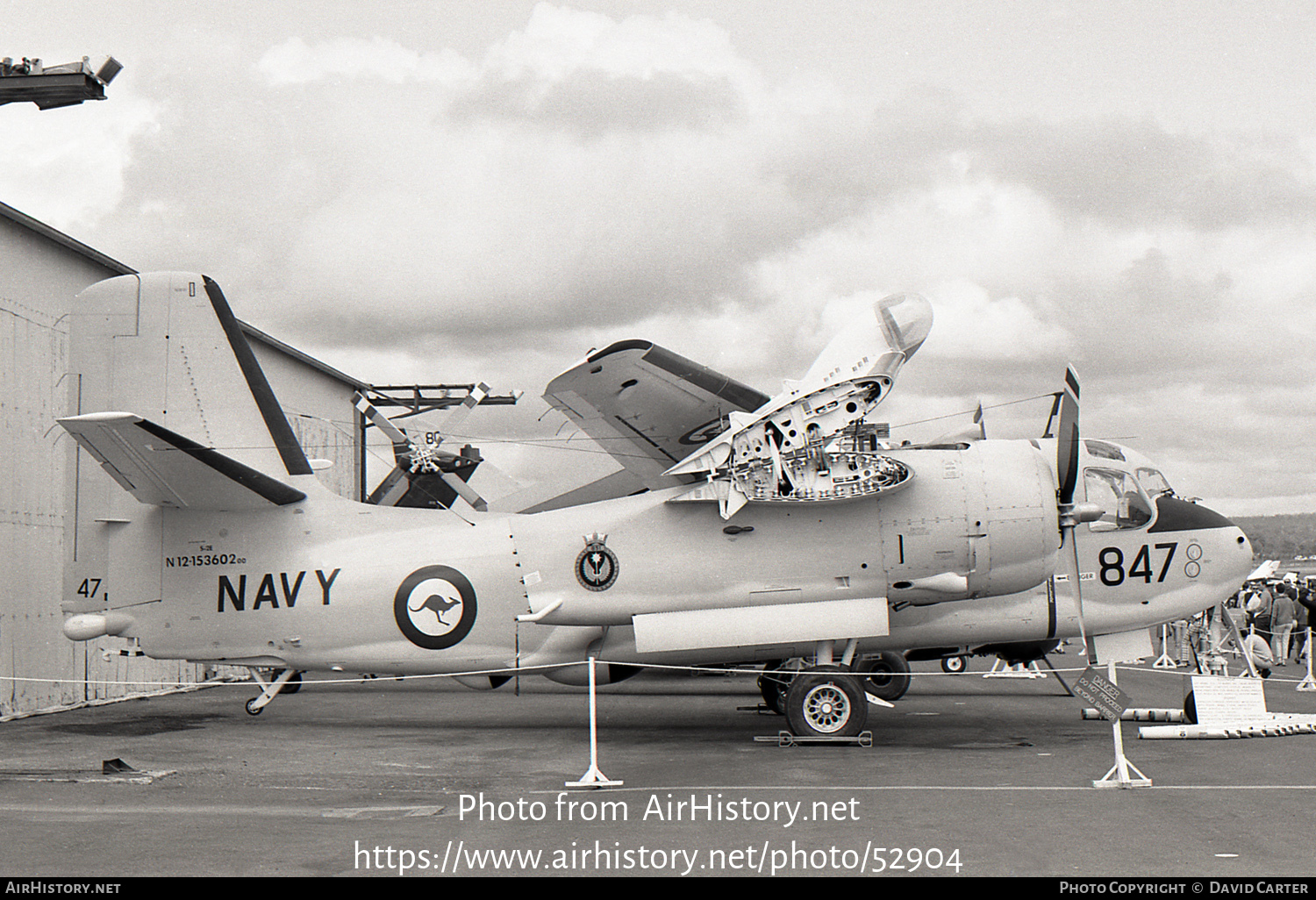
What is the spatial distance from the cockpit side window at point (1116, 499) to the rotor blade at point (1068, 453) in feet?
2.43

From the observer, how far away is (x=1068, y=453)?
44.4ft

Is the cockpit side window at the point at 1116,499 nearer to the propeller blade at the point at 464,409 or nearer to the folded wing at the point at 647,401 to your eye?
the folded wing at the point at 647,401

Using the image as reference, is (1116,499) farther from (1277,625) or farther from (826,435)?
(1277,625)

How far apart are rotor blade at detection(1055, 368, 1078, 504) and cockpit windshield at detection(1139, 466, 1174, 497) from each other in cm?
193

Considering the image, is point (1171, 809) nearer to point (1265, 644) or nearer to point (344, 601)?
point (344, 601)

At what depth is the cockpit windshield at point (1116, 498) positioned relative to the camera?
14.3 metres

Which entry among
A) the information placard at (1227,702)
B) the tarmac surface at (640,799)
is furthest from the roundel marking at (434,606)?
the information placard at (1227,702)

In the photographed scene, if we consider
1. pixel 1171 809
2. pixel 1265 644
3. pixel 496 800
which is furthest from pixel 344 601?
pixel 1265 644

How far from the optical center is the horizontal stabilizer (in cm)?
1240

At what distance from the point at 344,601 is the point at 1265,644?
1847 centimetres

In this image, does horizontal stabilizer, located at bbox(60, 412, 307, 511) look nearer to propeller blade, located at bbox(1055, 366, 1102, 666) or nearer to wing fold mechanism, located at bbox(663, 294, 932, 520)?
wing fold mechanism, located at bbox(663, 294, 932, 520)

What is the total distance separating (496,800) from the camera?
916cm

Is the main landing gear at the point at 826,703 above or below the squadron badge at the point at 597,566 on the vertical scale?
below

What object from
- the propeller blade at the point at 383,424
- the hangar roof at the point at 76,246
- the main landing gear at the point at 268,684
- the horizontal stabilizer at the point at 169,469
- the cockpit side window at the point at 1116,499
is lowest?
the main landing gear at the point at 268,684
